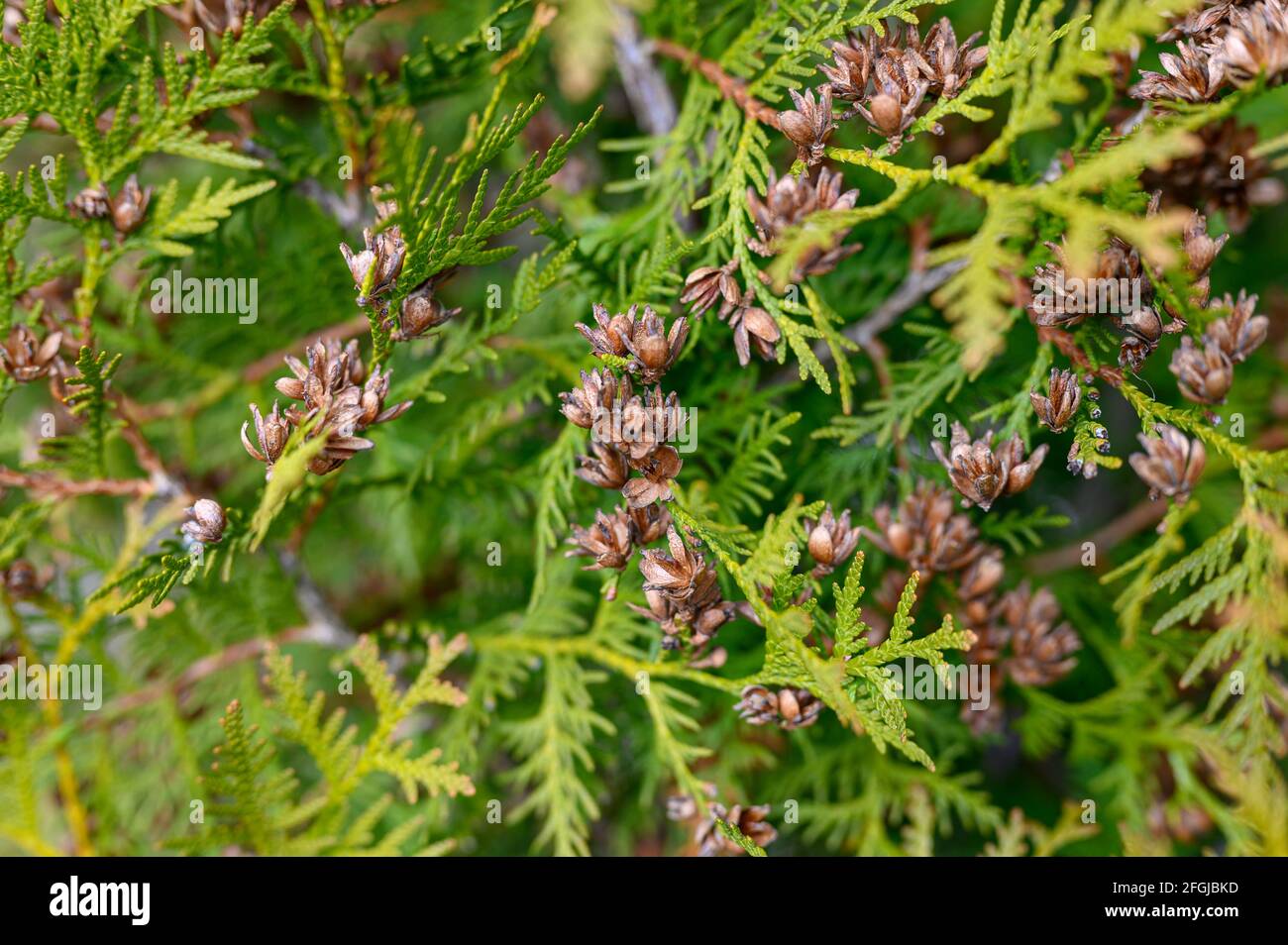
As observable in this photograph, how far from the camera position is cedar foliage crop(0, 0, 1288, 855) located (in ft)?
2.81

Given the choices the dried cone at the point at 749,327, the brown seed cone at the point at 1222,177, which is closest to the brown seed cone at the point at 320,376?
the dried cone at the point at 749,327

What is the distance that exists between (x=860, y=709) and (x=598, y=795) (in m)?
0.54

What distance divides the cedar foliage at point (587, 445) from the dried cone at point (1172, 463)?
2cm

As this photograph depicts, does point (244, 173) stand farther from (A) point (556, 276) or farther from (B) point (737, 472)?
(B) point (737, 472)

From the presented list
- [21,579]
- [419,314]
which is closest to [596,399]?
[419,314]

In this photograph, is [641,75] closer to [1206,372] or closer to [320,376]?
[320,376]

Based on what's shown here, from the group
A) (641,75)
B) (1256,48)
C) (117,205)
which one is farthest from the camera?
(641,75)

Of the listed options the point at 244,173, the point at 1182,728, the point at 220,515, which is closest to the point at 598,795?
the point at 220,515

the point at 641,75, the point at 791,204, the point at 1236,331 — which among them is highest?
the point at 641,75

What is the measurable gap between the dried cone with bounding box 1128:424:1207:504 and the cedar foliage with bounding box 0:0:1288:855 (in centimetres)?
2

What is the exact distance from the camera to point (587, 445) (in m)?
1.01

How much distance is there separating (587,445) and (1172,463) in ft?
1.97

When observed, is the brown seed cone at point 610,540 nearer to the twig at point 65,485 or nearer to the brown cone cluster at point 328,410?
the brown cone cluster at point 328,410

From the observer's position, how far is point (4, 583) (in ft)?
3.59
